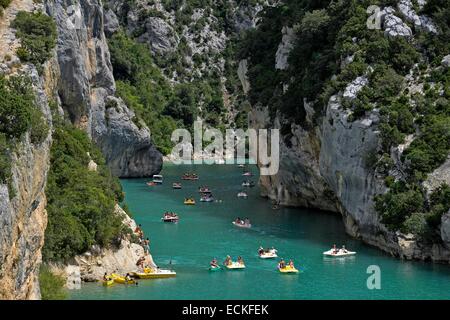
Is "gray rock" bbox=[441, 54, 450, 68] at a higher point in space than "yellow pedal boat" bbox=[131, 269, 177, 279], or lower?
higher

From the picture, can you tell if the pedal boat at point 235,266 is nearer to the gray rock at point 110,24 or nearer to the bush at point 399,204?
the bush at point 399,204

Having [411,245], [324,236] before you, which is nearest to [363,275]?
[411,245]

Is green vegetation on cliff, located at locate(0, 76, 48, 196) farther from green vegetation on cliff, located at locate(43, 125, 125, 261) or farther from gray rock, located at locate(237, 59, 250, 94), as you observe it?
gray rock, located at locate(237, 59, 250, 94)

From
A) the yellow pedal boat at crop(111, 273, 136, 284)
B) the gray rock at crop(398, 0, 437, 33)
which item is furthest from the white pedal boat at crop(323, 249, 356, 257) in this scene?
the gray rock at crop(398, 0, 437, 33)

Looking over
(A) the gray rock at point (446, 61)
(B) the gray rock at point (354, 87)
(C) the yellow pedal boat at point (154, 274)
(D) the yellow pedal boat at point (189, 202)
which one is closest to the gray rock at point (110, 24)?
(D) the yellow pedal boat at point (189, 202)
